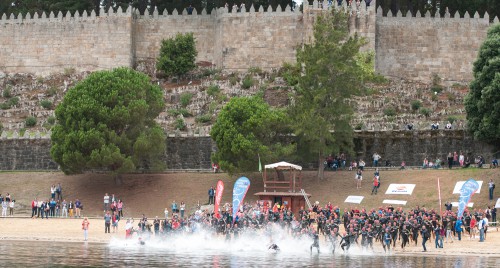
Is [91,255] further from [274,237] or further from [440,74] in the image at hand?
[440,74]

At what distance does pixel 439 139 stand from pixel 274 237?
2503cm

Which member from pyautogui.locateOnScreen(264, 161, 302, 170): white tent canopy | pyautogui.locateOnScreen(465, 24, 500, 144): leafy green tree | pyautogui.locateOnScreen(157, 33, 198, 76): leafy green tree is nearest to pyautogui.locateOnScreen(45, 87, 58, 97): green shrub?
pyautogui.locateOnScreen(157, 33, 198, 76): leafy green tree

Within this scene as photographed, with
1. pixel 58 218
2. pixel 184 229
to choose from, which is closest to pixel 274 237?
pixel 184 229

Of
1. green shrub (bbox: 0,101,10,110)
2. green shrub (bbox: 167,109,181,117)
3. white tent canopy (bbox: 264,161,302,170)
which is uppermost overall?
green shrub (bbox: 0,101,10,110)

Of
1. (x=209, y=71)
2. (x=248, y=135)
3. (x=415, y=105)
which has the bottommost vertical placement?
(x=248, y=135)

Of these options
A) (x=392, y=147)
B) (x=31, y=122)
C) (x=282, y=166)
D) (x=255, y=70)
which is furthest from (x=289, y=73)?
(x=282, y=166)

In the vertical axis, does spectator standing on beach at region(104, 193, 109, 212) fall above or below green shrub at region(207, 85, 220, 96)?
below

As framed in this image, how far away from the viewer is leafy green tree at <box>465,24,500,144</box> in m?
74.5

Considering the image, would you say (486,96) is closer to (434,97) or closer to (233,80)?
(434,97)

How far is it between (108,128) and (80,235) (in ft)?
51.5

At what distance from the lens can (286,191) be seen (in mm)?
71750

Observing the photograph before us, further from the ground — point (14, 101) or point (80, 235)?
point (14, 101)

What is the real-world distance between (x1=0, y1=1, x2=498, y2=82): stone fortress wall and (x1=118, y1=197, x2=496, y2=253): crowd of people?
3247 cm

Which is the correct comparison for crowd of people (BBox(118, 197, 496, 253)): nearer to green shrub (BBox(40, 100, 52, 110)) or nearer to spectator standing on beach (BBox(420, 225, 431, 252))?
spectator standing on beach (BBox(420, 225, 431, 252))
